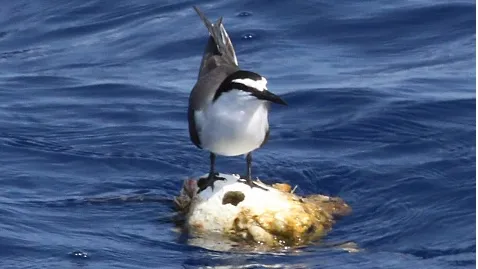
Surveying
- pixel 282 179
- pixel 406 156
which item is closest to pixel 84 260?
pixel 282 179

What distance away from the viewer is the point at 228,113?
968 cm

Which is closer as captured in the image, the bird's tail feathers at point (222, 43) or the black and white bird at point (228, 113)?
the black and white bird at point (228, 113)

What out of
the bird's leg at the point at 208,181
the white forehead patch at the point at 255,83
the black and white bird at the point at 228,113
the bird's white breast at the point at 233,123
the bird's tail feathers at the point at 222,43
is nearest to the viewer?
the white forehead patch at the point at 255,83

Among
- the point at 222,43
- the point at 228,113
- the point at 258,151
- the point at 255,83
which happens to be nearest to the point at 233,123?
the point at 228,113

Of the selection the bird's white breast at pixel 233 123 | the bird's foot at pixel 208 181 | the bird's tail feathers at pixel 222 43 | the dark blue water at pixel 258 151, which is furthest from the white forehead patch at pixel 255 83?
the bird's tail feathers at pixel 222 43

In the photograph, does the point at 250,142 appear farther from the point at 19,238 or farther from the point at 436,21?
the point at 436,21

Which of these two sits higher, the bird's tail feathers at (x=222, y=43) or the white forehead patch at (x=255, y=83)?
the bird's tail feathers at (x=222, y=43)

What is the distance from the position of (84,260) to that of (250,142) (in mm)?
1496

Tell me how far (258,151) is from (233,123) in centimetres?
202

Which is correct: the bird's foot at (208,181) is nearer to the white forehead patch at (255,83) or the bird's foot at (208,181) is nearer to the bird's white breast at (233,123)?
the bird's white breast at (233,123)

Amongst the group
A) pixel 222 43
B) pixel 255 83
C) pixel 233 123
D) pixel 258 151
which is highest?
pixel 222 43

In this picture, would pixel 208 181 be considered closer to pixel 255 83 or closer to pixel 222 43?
pixel 255 83

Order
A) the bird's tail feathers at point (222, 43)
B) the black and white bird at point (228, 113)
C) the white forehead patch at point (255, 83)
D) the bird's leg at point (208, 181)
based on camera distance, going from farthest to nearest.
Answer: the bird's tail feathers at point (222, 43), the bird's leg at point (208, 181), the black and white bird at point (228, 113), the white forehead patch at point (255, 83)

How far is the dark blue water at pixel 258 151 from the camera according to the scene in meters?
9.54
